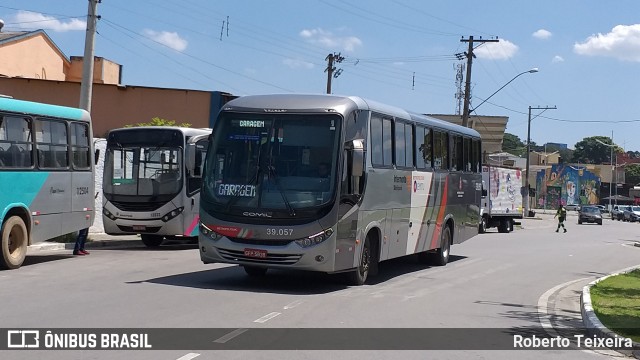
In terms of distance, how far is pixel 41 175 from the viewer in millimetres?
15781

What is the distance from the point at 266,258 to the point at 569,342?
16.3ft

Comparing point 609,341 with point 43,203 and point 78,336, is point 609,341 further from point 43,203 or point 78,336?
point 43,203

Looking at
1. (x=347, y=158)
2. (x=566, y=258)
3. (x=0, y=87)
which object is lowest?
(x=566, y=258)

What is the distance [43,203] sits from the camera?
15.9 meters

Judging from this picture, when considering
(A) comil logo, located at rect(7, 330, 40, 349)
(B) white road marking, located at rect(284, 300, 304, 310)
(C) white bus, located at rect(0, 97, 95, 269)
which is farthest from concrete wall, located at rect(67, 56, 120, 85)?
(A) comil logo, located at rect(7, 330, 40, 349)

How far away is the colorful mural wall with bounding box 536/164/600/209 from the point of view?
111m

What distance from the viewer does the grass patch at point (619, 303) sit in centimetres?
1115

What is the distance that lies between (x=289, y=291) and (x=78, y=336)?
5212mm

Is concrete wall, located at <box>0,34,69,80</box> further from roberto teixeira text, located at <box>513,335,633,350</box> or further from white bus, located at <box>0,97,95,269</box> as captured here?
roberto teixeira text, located at <box>513,335,633,350</box>

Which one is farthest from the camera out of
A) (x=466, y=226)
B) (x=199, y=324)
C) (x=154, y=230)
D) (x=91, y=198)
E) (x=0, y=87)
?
(x=0, y=87)

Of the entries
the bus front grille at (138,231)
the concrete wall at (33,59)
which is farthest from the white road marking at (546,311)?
the concrete wall at (33,59)

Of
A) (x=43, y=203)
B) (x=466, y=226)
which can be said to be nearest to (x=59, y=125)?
(x=43, y=203)

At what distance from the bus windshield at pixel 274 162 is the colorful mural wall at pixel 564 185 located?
101 meters

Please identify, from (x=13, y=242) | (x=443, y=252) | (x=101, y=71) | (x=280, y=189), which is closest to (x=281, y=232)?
(x=280, y=189)
